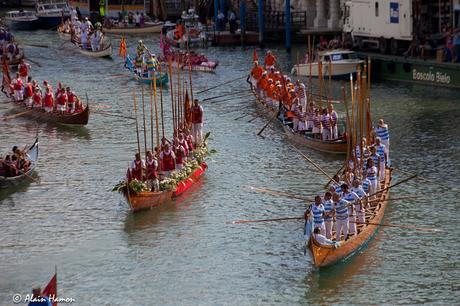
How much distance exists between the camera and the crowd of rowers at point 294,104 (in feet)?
142

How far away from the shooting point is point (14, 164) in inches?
1553

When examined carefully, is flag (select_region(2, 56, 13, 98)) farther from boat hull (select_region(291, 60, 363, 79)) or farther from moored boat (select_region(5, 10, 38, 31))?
moored boat (select_region(5, 10, 38, 31))

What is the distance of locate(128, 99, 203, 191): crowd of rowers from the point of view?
35.2 m

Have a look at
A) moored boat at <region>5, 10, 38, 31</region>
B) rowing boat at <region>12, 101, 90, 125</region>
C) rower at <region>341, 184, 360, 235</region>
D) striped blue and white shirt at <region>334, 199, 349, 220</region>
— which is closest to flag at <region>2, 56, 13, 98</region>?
rowing boat at <region>12, 101, 90, 125</region>

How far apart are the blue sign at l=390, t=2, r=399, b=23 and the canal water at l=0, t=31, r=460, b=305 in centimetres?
843

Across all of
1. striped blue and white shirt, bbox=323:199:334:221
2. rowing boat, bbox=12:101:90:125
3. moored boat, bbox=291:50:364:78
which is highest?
moored boat, bbox=291:50:364:78

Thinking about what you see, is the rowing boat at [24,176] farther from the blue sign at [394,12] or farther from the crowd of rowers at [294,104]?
the blue sign at [394,12]

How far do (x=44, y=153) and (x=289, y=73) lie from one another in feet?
68.2

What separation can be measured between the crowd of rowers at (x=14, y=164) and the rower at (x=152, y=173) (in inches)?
235

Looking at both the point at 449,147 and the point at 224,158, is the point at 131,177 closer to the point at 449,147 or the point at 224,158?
the point at 224,158

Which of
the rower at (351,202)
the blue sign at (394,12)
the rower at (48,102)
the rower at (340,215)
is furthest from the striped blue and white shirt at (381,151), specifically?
the blue sign at (394,12)

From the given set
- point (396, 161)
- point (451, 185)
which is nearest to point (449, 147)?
point (396, 161)

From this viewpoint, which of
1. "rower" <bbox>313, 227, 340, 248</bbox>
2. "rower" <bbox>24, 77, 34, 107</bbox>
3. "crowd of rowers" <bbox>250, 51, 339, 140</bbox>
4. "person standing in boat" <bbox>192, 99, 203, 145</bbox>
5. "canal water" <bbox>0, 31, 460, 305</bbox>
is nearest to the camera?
"rower" <bbox>313, 227, 340, 248</bbox>

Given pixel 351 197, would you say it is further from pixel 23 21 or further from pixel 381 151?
pixel 23 21
